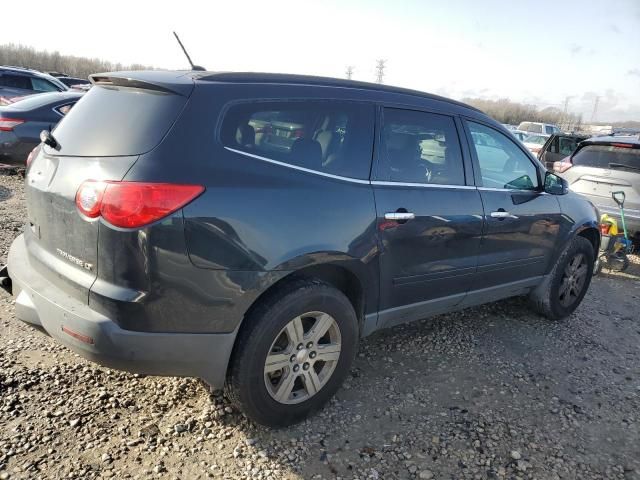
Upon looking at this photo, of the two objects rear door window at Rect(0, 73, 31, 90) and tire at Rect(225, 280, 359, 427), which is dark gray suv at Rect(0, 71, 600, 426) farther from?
rear door window at Rect(0, 73, 31, 90)

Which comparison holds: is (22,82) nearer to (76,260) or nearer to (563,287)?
(76,260)

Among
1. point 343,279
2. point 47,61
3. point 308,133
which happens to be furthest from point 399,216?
point 47,61

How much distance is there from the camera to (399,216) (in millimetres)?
2906

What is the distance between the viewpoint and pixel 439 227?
3164 mm

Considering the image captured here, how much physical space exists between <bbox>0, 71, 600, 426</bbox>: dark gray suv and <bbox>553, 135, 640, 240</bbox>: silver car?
449cm

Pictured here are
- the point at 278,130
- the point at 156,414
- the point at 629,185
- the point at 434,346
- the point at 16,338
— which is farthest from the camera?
the point at 629,185

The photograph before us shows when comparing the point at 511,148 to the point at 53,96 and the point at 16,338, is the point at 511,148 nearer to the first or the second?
the point at 16,338

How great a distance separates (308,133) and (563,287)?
126 inches

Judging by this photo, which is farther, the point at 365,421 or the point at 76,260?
the point at 365,421

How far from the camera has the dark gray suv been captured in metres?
2.16

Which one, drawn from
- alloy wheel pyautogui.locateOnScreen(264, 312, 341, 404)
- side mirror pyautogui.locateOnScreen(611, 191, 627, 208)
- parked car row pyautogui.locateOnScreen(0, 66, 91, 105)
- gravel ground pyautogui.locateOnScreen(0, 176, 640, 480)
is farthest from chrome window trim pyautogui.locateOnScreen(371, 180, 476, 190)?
parked car row pyautogui.locateOnScreen(0, 66, 91, 105)

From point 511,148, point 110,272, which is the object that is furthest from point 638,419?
point 110,272

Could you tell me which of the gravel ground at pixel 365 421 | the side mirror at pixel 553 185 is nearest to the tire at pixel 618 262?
the side mirror at pixel 553 185

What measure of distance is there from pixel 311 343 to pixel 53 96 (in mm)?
7663
